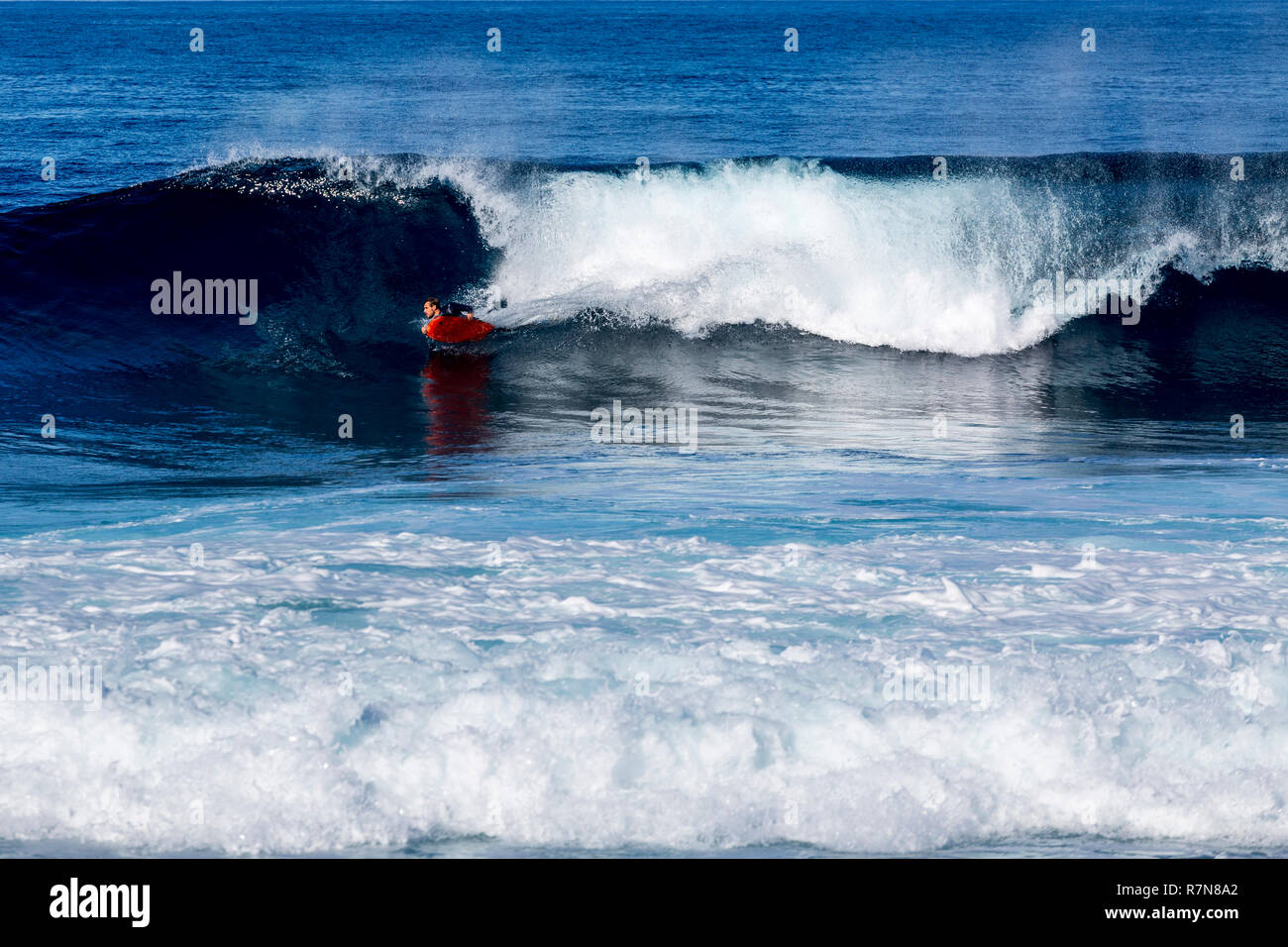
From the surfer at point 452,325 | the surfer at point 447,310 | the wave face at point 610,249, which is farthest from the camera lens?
the wave face at point 610,249

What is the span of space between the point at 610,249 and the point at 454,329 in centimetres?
325

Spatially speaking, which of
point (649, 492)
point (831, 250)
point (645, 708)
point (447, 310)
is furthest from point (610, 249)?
point (645, 708)

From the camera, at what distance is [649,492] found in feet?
26.9

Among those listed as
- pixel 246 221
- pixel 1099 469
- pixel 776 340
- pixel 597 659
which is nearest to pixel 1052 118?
pixel 776 340

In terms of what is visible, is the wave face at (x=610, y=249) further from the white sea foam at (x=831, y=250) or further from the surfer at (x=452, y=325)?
the surfer at (x=452, y=325)

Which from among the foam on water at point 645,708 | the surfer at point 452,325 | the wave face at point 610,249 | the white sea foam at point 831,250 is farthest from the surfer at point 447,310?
the foam on water at point 645,708

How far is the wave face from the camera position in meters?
14.7

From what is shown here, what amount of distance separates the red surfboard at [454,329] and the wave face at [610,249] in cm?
47

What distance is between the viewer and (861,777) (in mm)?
4609

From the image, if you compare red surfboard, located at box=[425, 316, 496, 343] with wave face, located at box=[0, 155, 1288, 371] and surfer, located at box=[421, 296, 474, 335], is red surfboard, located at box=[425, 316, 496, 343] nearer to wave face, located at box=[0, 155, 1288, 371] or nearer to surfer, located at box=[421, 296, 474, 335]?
surfer, located at box=[421, 296, 474, 335]

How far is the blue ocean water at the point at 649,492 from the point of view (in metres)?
4.60

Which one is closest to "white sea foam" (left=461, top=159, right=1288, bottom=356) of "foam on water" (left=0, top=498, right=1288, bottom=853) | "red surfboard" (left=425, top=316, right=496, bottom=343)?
"red surfboard" (left=425, top=316, right=496, bottom=343)

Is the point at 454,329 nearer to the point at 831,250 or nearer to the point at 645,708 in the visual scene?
the point at 831,250

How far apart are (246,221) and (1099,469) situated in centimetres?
1195
